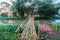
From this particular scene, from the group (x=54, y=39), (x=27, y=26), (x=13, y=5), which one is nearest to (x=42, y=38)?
(x=54, y=39)

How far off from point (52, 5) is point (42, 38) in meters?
0.65

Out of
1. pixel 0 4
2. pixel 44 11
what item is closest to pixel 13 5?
pixel 0 4

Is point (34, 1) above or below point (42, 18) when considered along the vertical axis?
above

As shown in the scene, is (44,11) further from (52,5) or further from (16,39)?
(16,39)

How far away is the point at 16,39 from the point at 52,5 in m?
1.01

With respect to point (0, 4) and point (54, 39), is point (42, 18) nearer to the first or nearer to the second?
point (54, 39)

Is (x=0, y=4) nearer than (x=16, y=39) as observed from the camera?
No

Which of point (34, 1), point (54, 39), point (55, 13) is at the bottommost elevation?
point (54, 39)

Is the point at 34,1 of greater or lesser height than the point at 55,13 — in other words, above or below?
above

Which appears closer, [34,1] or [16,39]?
[16,39]

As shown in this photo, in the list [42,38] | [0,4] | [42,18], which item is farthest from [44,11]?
[0,4]

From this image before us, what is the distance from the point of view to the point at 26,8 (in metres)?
3.60

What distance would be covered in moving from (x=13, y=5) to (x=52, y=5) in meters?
0.72

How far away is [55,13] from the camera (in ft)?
Answer: 12.1
